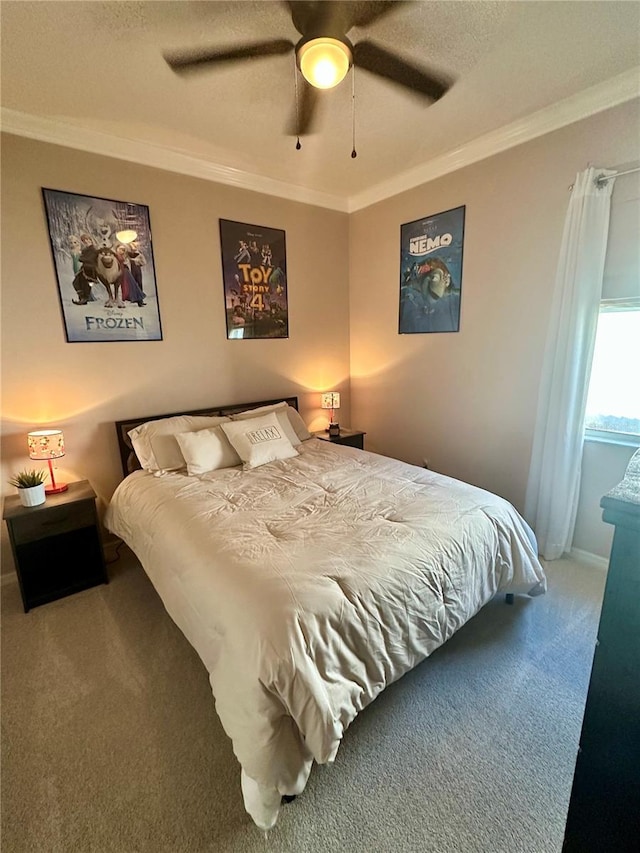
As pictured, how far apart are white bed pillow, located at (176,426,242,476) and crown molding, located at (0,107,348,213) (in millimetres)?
1950

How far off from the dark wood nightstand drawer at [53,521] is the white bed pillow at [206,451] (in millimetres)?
640

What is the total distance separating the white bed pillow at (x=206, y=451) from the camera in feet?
8.42

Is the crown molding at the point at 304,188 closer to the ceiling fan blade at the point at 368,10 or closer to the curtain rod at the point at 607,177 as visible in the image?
the curtain rod at the point at 607,177

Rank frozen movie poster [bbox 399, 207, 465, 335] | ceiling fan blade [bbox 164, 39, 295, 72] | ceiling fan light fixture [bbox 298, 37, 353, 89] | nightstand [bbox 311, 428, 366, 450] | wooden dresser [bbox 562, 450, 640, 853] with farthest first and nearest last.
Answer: nightstand [bbox 311, 428, 366, 450] < frozen movie poster [bbox 399, 207, 465, 335] < ceiling fan blade [bbox 164, 39, 295, 72] < ceiling fan light fixture [bbox 298, 37, 353, 89] < wooden dresser [bbox 562, 450, 640, 853]

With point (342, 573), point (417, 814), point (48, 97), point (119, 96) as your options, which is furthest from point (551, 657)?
point (48, 97)

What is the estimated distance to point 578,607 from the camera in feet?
7.08

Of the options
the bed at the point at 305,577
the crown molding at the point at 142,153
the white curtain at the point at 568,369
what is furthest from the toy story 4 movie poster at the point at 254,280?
the white curtain at the point at 568,369

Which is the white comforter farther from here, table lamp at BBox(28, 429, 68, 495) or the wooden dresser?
the wooden dresser

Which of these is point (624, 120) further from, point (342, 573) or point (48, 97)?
point (48, 97)

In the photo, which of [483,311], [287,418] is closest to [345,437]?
[287,418]

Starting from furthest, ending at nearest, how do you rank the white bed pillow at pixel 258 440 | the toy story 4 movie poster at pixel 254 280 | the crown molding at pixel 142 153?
the toy story 4 movie poster at pixel 254 280
the white bed pillow at pixel 258 440
the crown molding at pixel 142 153

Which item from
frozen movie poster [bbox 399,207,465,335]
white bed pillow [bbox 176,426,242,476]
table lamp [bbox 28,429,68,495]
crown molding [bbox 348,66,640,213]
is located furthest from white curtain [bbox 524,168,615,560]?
table lamp [bbox 28,429,68,495]

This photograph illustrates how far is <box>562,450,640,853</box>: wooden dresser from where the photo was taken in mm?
708

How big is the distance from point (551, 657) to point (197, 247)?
3.46 meters
